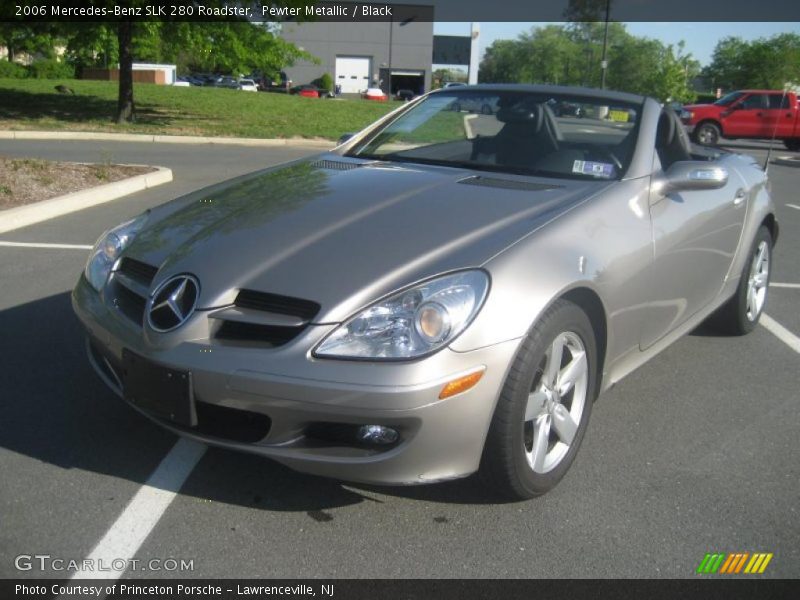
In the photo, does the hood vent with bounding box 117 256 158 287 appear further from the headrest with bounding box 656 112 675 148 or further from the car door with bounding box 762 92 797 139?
the car door with bounding box 762 92 797 139

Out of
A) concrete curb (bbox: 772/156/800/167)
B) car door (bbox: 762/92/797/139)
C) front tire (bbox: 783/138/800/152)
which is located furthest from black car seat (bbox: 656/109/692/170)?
front tire (bbox: 783/138/800/152)

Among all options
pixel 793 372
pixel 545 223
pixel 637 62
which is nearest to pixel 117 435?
pixel 545 223

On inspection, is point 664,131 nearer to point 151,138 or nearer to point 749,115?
point 151,138

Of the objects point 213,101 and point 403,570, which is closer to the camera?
point 403,570

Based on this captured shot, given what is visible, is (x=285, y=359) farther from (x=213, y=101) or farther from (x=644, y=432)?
(x=213, y=101)

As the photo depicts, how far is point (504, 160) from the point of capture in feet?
13.4

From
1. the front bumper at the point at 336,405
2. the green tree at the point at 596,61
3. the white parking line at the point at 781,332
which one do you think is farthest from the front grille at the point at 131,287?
the green tree at the point at 596,61

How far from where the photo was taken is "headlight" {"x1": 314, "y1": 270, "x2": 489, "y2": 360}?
2598 millimetres

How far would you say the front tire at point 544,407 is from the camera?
9.02ft

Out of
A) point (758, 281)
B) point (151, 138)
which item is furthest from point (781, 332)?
point (151, 138)

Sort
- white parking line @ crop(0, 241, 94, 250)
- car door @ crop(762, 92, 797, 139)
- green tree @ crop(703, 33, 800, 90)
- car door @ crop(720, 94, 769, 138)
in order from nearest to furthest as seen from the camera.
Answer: white parking line @ crop(0, 241, 94, 250)
car door @ crop(762, 92, 797, 139)
car door @ crop(720, 94, 769, 138)
green tree @ crop(703, 33, 800, 90)

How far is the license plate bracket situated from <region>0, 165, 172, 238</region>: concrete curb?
5.45 m

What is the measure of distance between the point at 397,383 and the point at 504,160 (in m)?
1.90
